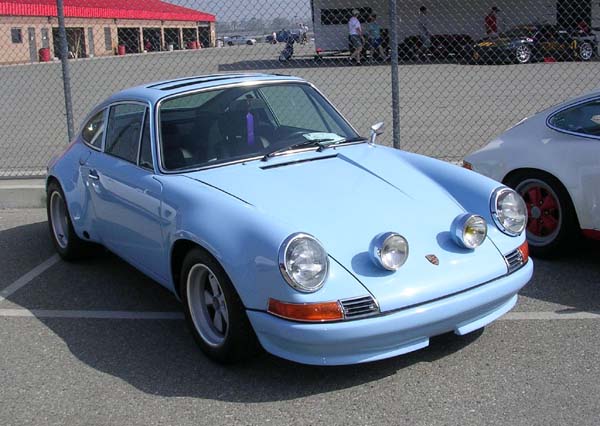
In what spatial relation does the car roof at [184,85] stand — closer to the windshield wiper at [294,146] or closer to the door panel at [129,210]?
the door panel at [129,210]

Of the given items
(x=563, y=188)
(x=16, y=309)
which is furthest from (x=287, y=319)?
(x=563, y=188)

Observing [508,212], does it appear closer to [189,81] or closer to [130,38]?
[189,81]

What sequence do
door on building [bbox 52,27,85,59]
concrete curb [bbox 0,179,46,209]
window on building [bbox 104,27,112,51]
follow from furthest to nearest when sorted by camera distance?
window on building [bbox 104,27,112,51]
door on building [bbox 52,27,85,59]
concrete curb [bbox 0,179,46,209]

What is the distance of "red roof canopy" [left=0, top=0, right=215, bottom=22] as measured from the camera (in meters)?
43.1

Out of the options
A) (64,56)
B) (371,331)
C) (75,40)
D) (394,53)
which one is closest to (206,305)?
(371,331)

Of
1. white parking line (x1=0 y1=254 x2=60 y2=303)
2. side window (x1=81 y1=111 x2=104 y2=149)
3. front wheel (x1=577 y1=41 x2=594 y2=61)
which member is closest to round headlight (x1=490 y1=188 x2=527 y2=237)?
side window (x1=81 y1=111 x2=104 y2=149)

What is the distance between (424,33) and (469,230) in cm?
2362

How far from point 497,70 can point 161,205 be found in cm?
1802

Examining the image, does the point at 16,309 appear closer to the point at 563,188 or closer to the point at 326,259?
the point at 326,259

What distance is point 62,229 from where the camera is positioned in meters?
5.87

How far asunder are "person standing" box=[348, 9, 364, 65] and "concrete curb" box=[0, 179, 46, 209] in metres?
15.6

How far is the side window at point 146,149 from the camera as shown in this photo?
452 centimetres

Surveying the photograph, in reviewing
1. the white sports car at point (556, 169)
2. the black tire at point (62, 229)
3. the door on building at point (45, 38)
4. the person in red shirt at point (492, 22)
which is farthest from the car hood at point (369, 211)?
the door on building at point (45, 38)

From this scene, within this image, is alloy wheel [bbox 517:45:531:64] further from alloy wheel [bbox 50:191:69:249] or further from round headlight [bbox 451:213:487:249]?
round headlight [bbox 451:213:487:249]
